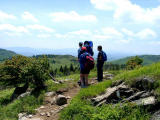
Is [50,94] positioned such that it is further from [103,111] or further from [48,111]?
[103,111]

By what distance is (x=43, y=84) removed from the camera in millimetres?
12719

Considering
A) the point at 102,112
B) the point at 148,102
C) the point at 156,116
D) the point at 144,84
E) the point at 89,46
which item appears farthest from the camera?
the point at 89,46

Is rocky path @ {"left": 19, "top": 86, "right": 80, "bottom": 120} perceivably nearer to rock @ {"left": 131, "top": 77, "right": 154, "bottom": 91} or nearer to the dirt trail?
the dirt trail

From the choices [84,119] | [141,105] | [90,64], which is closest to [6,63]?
[90,64]

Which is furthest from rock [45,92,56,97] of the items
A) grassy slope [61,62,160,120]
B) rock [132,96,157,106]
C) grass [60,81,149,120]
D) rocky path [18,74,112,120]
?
rock [132,96,157,106]

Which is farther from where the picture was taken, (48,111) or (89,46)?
(89,46)

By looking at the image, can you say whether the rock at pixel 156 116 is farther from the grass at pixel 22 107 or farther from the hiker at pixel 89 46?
the hiker at pixel 89 46

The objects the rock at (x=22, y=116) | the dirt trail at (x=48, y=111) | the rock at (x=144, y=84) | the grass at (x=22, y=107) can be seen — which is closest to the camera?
the rock at (x=144, y=84)

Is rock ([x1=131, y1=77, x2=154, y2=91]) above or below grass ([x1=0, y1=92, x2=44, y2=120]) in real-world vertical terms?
above

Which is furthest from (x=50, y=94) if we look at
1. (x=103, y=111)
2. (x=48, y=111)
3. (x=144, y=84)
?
(x=144, y=84)

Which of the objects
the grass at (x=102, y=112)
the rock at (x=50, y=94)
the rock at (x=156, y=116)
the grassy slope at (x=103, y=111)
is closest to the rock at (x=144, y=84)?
the grassy slope at (x=103, y=111)

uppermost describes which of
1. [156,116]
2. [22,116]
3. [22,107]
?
[156,116]

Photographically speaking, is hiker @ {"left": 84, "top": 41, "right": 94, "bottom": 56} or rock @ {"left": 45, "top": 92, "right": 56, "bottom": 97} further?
hiker @ {"left": 84, "top": 41, "right": 94, "bottom": 56}

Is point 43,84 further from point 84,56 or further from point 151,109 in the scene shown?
point 151,109
